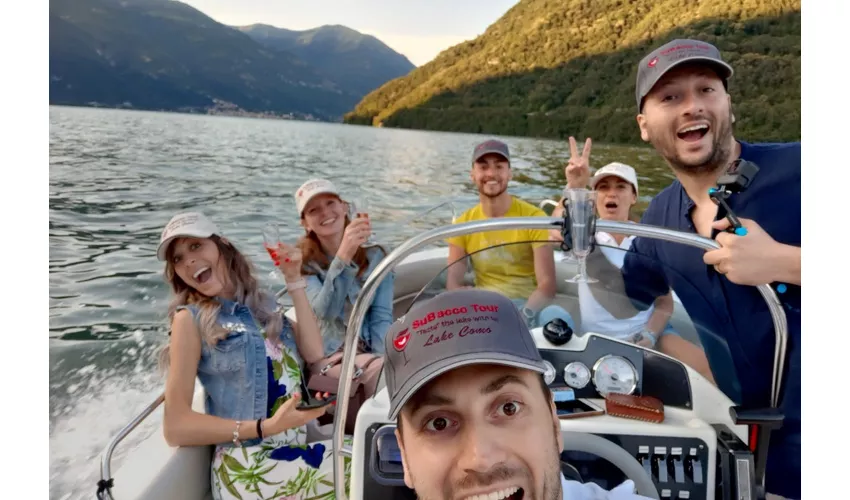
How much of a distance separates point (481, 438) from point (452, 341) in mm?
111

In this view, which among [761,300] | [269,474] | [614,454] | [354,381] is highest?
[761,300]

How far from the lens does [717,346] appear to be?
38.6 inches

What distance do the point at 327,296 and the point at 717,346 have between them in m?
1.23

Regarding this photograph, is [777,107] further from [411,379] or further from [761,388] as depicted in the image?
[411,379]

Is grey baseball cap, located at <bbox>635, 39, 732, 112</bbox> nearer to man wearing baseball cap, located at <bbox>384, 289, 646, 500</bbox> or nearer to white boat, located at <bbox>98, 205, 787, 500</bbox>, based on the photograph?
white boat, located at <bbox>98, 205, 787, 500</bbox>

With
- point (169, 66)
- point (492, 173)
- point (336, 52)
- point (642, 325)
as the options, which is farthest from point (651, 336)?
point (336, 52)

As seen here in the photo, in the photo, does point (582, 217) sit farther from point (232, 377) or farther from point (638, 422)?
point (232, 377)

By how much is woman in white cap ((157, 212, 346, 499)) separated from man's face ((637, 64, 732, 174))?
1039 millimetres

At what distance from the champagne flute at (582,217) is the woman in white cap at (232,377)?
0.86m

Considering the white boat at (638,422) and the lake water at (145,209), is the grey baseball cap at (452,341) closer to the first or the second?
the white boat at (638,422)

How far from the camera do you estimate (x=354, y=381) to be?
160 centimetres

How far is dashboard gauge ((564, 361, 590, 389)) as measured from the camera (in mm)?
970

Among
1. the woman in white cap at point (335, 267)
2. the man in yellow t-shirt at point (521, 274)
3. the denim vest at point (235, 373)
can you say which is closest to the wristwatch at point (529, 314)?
the man in yellow t-shirt at point (521, 274)
